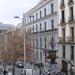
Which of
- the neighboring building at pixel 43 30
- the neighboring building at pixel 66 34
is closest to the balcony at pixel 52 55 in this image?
the neighboring building at pixel 43 30

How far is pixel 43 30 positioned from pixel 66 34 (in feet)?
44.7

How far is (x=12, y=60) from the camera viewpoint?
45438 millimetres

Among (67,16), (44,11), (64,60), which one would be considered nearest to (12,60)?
(64,60)

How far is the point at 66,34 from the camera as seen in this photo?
148 ft

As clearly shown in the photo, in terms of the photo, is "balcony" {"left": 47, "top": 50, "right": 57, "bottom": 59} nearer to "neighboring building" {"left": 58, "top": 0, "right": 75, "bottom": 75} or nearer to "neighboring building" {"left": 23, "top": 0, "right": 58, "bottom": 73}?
"neighboring building" {"left": 23, "top": 0, "right": 58, "bottom": 73}

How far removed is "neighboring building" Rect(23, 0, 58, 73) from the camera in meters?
51.7

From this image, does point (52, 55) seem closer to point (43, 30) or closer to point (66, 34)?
point (66, 34)

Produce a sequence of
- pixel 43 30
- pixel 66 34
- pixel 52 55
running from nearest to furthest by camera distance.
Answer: pixel 66 34 < pixel 52 55 < pixel 43 30

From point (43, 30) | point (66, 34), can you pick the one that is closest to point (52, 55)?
point (66, 34)

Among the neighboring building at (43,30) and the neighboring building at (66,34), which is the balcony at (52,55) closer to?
the neighboring building at (43,30)

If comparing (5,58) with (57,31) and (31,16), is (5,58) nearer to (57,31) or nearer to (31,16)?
(57,31)

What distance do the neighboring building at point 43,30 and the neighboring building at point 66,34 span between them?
3026 mm

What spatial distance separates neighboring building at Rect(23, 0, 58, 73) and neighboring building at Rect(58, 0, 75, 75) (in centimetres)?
303

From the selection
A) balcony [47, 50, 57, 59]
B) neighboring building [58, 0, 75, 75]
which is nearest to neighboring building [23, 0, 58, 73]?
balcony [47, 50, 57, 59]
